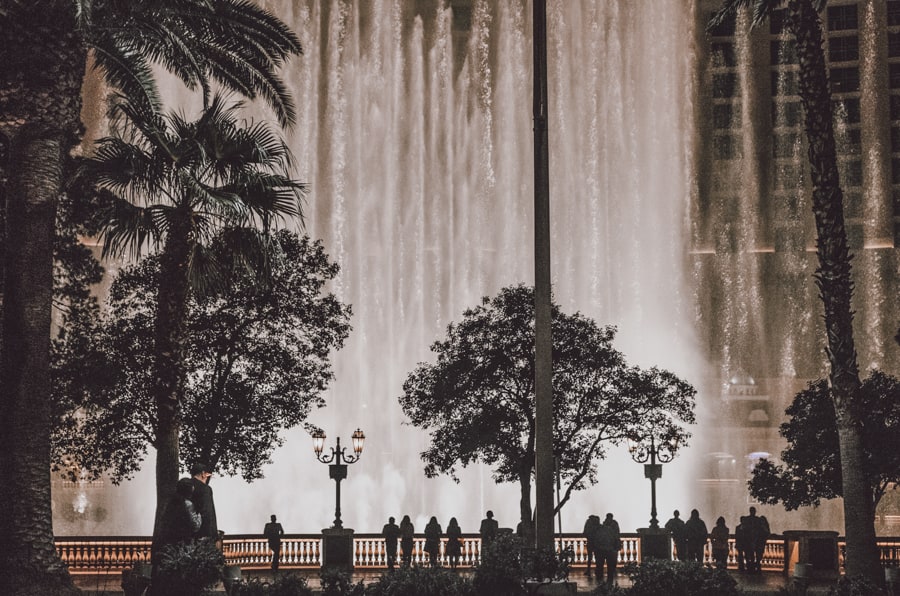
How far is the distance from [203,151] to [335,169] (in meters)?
40.0

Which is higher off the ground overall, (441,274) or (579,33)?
(579,33)

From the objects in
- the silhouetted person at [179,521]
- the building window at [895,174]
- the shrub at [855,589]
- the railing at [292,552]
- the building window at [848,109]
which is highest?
the building window at [848,109]

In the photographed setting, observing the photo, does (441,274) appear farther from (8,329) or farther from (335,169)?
(8,329)

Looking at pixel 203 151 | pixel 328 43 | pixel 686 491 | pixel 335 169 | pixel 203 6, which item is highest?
pixel 328 43

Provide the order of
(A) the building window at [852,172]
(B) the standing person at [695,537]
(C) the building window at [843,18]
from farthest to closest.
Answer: (C) the building window at [843,18] → (A) the building window at [852,172] → (B) the standing person at [695,537]

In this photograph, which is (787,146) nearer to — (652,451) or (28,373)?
(652,451)

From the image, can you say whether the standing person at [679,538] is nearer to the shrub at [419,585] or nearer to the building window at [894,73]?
the shrub at [419,585]

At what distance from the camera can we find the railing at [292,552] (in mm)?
24797

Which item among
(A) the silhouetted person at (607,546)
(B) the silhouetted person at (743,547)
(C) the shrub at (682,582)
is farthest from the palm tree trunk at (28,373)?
(B) the silhouetted person at (743,547)

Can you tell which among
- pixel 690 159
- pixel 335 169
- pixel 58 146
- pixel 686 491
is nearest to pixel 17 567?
pixel 58 146

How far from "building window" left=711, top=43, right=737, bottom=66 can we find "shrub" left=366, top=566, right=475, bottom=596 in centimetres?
8339

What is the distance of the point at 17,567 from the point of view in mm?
13375

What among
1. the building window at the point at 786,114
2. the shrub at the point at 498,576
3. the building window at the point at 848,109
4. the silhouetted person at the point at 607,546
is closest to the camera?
the shrub at the point at 498,576

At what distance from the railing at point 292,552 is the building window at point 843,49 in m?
66.3
